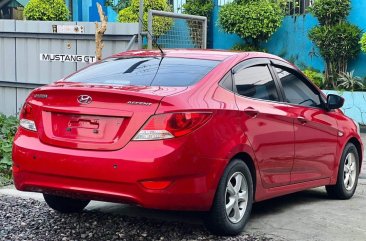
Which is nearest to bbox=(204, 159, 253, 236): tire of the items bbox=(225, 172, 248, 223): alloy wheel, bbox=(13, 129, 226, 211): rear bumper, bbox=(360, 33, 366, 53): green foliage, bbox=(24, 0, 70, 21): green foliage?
bbox=(225, 172, 248, 223): alloy wheel

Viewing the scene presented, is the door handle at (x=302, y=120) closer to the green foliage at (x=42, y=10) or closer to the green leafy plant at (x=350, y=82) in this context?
the green leafy plant at (x=350, y=82)

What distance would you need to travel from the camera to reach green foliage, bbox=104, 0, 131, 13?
1880cm

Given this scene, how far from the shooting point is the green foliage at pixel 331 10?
14.5 metres

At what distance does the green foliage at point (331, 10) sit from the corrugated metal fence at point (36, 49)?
5.02 metres

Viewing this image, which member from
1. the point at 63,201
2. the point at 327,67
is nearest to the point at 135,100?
the point at 63,201

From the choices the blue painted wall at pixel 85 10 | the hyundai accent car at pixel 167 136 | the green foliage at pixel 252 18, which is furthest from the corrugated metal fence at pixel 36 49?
the blue painted wall at pixel 85 10

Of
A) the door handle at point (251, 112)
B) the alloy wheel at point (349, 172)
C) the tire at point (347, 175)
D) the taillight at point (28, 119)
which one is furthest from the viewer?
the alloy wheel at point (349, 172)

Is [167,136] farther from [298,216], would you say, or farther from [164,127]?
[298,216]

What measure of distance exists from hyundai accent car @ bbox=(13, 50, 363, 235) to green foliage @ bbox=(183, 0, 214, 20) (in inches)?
393

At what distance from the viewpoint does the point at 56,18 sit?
15.9m

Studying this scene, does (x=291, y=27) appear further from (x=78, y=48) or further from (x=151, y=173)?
(x=151, y=173)

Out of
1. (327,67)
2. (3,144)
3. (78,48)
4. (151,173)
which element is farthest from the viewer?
(327,67)

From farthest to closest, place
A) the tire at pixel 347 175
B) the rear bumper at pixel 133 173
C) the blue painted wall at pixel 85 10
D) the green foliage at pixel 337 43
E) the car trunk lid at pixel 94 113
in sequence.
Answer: the blue painted wall at pixel 85 10
the green foliage at pixel 337 43
the tire at pixel 347 175
the car trunk lid at pixel 94 113
the rear bumper at pixel 133 173

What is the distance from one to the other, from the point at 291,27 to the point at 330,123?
8650 mm
